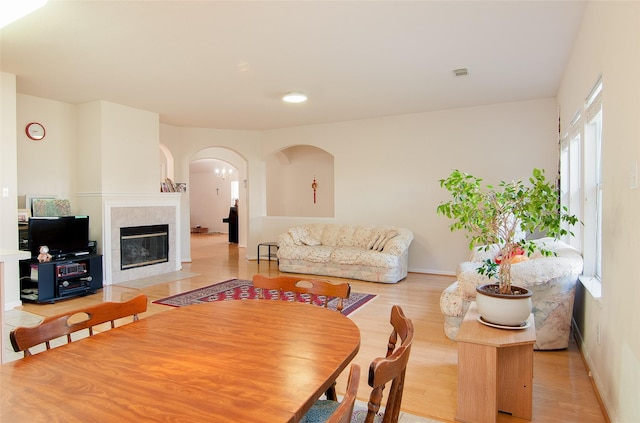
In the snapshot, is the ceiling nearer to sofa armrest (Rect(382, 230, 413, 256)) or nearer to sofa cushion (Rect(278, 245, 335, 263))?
sofa armrest (Rect(382, 230, 413, 256))

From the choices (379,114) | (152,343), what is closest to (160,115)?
(379,114)

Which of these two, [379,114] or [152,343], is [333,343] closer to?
[152,343]

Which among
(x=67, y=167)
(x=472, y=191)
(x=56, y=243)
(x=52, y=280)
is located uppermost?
(x=67, y=167)

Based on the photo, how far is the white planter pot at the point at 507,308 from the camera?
7.40 feet

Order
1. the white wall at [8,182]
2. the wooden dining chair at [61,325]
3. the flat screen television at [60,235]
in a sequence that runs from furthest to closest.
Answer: the flat screen television at [60,235], the white wall at [8,182], the wooden dining chair at [61,325]

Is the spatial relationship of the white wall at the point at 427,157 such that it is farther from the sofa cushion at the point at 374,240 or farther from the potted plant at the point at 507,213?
the potted plant at the point at 507,213

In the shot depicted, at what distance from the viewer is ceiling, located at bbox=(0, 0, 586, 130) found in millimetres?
3020

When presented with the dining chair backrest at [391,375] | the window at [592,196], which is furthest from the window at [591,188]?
the dining chair backrest at [391,375]

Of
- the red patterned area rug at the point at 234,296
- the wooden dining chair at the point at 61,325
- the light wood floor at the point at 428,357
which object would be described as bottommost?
the light wood floor at the point at 428,357

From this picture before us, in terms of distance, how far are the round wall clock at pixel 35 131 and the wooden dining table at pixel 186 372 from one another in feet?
17.1

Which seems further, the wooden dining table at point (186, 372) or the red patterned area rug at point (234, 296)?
the red patterned area rug at point (234, 296)

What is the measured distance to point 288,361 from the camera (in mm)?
1230

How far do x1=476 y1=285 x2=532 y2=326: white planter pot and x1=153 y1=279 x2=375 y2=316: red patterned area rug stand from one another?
6.99 ft

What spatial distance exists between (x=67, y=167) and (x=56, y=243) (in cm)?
136
